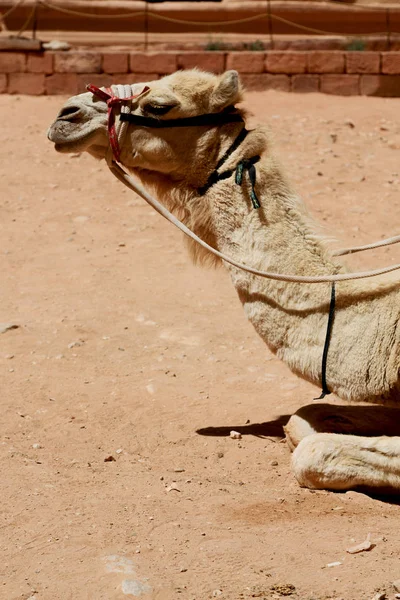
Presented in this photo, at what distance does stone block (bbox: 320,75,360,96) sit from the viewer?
1593cm

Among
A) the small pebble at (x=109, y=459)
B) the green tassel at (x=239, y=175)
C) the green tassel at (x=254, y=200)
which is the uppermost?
the green tassel at (x=239, y=175)

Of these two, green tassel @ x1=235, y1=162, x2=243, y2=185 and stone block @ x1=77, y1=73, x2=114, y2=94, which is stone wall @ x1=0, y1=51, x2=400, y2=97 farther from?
green tassel @ x1=235, y1=162, x2=243, y2=185

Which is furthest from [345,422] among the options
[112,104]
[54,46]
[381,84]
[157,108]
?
[54,46]

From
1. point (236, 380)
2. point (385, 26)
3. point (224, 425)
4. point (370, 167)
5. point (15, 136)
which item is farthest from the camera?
point (385, 26)

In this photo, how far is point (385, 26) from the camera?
2069cm

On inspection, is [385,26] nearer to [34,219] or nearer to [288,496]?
[34,219]

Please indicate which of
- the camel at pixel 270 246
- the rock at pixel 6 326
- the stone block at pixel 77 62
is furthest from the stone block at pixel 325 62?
the camel at pixel 270 246

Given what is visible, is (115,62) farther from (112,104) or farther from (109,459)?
(109,459)

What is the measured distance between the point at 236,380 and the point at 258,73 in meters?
10.2

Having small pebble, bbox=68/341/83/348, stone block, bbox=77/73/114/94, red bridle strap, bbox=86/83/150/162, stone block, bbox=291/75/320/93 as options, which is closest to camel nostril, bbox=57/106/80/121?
red bridle strap, bbox=86/83/150/162

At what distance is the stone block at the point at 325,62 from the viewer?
15.9 metres

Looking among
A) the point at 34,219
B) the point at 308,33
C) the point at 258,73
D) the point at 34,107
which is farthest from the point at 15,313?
the point at 308,33

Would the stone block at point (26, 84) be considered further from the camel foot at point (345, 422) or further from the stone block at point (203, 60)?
the camel foot at point (345, 422)

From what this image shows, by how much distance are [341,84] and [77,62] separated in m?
4.29
